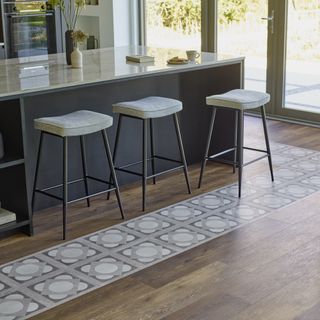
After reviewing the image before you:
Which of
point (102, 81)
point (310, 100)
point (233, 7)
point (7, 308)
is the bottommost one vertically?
point (7, 308)

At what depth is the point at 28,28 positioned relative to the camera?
6.93 meters

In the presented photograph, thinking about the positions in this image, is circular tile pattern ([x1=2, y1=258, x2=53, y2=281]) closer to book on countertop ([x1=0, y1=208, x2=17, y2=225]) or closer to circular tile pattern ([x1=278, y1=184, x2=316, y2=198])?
book on countertop ([x1=0, y1=208, x2=17, y2=225])

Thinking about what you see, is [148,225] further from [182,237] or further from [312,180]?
[312,180]

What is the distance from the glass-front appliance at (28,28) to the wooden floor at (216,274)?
308 cm

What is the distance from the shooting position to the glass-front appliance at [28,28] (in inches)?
266

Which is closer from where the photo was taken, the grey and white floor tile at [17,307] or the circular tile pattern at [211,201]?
the grey and white floor tile at [17,307]

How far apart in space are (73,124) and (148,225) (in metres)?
0.77

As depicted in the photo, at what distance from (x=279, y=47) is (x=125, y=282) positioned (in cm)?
394

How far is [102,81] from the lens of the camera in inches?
155

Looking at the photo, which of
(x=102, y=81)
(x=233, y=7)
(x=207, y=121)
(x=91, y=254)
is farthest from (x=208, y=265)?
(x=233, y=7)

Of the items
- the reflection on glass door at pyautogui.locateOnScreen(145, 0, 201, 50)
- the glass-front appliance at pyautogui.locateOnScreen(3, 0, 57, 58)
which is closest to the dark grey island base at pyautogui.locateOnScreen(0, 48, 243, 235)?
the reflection on glass door at pyautogui.locateOnScreen(145, 0, 201, 50)

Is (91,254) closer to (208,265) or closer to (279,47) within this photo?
(208,265)

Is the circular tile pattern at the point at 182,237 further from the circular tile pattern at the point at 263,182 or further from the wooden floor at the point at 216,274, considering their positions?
the circular tile pattern at the point at 263,182

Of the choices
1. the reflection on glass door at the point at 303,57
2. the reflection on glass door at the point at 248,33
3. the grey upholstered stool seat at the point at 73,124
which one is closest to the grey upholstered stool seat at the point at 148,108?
the grey upholstered stool seat at the point at 73,124
